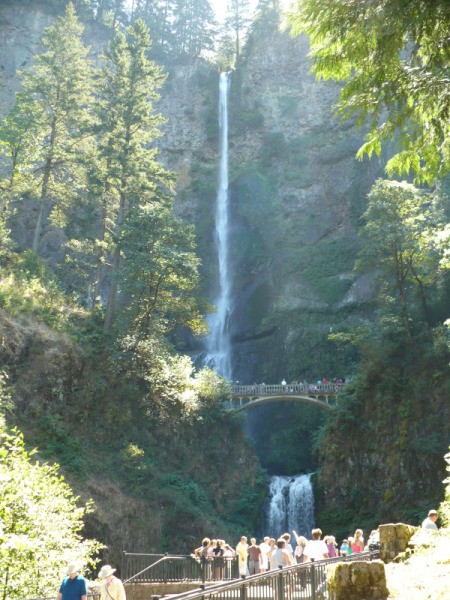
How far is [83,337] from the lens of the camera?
1132 inches

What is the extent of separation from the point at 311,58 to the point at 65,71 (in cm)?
3012

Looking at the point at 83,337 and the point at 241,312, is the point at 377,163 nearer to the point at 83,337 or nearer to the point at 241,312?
the point at 241,312

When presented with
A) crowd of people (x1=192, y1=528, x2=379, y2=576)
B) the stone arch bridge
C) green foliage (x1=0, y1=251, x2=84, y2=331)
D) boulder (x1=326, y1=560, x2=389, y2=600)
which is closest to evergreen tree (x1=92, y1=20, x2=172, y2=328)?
green foliage (x1=0, y1=251, x2=84, y2=331)

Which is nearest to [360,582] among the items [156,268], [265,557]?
[265,557]

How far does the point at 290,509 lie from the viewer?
29.9m

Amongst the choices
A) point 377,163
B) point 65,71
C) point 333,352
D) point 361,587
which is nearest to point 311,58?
point 361,587

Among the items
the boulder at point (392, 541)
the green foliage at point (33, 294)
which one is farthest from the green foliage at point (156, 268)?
the boulder at point (392, 541)

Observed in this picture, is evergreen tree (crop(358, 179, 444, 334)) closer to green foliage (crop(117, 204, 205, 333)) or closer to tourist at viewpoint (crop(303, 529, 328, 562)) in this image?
green foliage (crop(117, 204, 205, 333))

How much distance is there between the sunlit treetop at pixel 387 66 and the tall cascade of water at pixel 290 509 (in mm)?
24620

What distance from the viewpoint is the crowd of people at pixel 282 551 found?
41.5 ft

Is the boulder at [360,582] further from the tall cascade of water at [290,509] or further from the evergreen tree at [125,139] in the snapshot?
the evergreen tree at [125,139]

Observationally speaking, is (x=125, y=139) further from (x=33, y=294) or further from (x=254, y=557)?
(x=254, y=557)

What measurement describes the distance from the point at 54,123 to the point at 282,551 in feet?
92.2

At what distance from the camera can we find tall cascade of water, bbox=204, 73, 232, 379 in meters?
43.0
